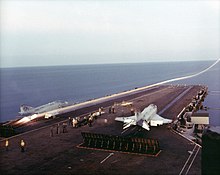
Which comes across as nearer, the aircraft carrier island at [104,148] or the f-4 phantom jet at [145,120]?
the aircraft carrier island at [104,148]

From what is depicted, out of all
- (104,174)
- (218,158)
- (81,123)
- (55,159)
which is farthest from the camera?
(81,123)

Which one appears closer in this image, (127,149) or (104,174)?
(104,174)

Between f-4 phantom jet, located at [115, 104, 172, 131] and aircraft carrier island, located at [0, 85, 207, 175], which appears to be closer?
aircraft carrier island, located at [0, 85, 207, 175]

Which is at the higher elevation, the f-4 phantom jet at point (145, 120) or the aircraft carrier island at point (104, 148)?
the f-4 phantom jet at point (145, 120)

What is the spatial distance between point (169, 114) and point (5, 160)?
116ft

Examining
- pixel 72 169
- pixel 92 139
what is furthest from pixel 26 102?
pixel 72 169

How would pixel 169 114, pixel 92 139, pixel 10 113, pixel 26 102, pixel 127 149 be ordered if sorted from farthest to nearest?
1. pixel 26 102
2. pixel 10 113
3. pixel 169 114
4. pixel 92 139
5. pixel 127 149

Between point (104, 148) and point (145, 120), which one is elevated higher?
point (145, 120)

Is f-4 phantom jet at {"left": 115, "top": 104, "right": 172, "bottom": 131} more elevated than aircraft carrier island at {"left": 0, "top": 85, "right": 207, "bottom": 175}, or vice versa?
f-4 phantom jet at {"left": 115, "top": 104, "right": 172, "bottom": 131}

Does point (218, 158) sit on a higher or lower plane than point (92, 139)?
higher

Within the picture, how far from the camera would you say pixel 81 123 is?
47625 mm

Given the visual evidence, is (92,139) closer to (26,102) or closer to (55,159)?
(55,159)

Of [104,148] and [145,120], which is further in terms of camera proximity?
[145,120]

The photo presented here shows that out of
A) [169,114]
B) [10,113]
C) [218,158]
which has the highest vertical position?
[218,158]
